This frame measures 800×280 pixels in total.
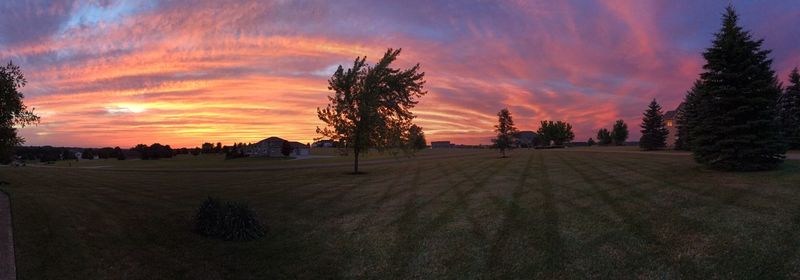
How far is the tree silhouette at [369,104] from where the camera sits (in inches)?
1240

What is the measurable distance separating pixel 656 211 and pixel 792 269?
14.7ft

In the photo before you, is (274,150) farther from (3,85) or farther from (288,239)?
(288,239)

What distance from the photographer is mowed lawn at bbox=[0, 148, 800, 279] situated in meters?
8.03

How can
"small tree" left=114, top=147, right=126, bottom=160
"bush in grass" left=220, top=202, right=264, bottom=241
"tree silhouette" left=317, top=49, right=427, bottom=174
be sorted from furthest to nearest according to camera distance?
1. "small tree" left=114, top=147, right=126, bottom=160
2. "tree silhouette" left=317, top=49, right=427, bottom=174
3. "bush in grass" left=220, top=202, right=264, bottom=241

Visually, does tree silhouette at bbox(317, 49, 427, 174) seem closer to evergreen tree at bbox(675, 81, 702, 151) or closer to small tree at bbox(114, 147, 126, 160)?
evergreen tree at bbox(675, 81, 702, 151)

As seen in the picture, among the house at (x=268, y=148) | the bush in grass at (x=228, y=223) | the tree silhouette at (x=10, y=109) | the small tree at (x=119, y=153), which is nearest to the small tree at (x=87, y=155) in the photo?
the small tree at (x=119, y=153)

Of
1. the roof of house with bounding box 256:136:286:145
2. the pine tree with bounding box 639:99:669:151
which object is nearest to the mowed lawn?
the pine tree with bounding box 639:99:669:151

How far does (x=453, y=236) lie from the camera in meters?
10.7

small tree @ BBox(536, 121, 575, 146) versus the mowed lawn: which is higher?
small tree @ BBox(536, 121, 575, 146)

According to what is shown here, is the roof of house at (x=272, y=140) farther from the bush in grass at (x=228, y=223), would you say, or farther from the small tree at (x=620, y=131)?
the small tree at (x=620, y=131)

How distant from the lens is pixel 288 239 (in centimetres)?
1140

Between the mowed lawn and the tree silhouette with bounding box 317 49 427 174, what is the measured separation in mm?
15406

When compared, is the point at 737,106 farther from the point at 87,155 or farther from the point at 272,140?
the point at 87,155

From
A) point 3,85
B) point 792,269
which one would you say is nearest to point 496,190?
point 792,269
